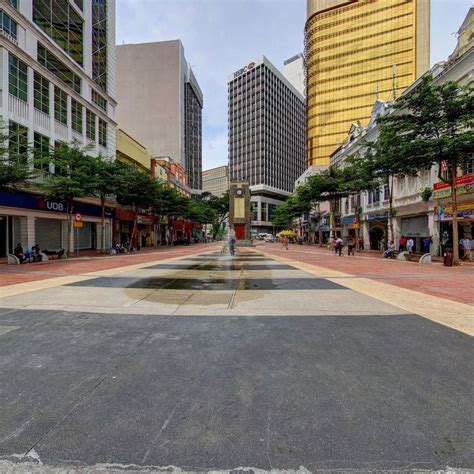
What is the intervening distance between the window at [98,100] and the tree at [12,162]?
40.2 feet

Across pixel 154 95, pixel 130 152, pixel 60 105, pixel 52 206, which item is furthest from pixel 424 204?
pixel 154 95

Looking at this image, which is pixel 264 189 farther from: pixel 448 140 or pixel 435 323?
pixel 435 323

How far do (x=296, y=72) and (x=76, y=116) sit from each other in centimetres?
15612

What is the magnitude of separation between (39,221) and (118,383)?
26.1 metres

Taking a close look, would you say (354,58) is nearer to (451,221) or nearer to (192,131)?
(192,131)

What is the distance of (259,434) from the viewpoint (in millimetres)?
2336

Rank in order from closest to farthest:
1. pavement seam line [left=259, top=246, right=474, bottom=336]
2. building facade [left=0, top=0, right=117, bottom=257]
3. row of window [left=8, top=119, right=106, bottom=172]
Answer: pavement seam line [left=259, top=246, right=474, bottom=336] → row of window [left=8, top=119, right=106, bottom=172] → building facade [left=0, top=0, right=117, bottom=257]

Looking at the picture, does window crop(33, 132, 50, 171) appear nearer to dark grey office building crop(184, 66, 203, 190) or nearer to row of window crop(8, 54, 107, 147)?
row of window crop(8, 54, 107, 147)

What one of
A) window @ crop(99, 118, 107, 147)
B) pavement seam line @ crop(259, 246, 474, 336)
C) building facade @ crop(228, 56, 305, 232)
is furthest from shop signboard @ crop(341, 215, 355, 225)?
building facade @ crop(228, 56, 305, 232)

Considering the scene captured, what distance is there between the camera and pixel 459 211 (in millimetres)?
20078

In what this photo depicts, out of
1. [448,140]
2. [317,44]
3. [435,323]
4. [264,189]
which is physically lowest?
[435,323]

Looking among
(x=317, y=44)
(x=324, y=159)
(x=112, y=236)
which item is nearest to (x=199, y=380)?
(x=112, y=236)

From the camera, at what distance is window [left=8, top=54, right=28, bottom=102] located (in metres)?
19.8

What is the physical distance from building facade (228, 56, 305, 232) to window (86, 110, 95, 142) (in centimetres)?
7634
